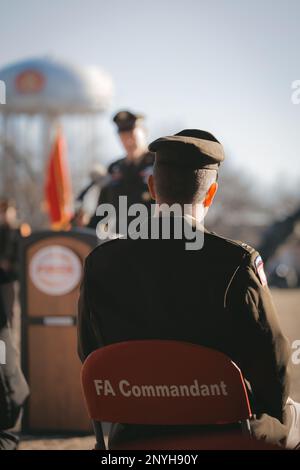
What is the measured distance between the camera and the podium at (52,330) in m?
5.75

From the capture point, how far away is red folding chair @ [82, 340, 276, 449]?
8.03ft

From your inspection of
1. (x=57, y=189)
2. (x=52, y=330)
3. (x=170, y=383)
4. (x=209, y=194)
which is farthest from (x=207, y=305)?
(x=57, y=189)

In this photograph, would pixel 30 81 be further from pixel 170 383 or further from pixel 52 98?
pixel 170 383

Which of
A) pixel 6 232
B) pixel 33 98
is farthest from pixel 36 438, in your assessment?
pixel 33 98

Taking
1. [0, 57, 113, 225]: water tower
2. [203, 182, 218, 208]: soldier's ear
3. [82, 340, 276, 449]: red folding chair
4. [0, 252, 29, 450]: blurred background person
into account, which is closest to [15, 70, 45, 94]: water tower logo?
[0, 57, 113, 225]: water tower

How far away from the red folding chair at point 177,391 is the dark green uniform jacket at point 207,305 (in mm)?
140

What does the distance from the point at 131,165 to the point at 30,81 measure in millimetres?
56309

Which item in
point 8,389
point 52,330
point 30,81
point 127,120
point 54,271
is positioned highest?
point 30,81

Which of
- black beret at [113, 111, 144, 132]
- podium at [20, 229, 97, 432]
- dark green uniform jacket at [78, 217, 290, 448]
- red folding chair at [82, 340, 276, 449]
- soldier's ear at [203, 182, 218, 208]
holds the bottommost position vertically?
podium at [20, 229, 97, 432]

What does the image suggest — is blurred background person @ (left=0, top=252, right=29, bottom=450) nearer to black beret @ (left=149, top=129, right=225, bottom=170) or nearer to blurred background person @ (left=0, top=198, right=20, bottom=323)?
black beret @ (left=149, top=129, right=225, bottom=170)

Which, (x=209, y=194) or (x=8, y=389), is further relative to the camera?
(x=8, y=389)

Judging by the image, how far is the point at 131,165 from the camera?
578 centimetres

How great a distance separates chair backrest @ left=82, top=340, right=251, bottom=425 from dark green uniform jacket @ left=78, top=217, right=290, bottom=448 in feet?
0.46

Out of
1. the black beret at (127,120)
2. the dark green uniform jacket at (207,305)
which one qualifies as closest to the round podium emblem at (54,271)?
the black beret at (127,120)
